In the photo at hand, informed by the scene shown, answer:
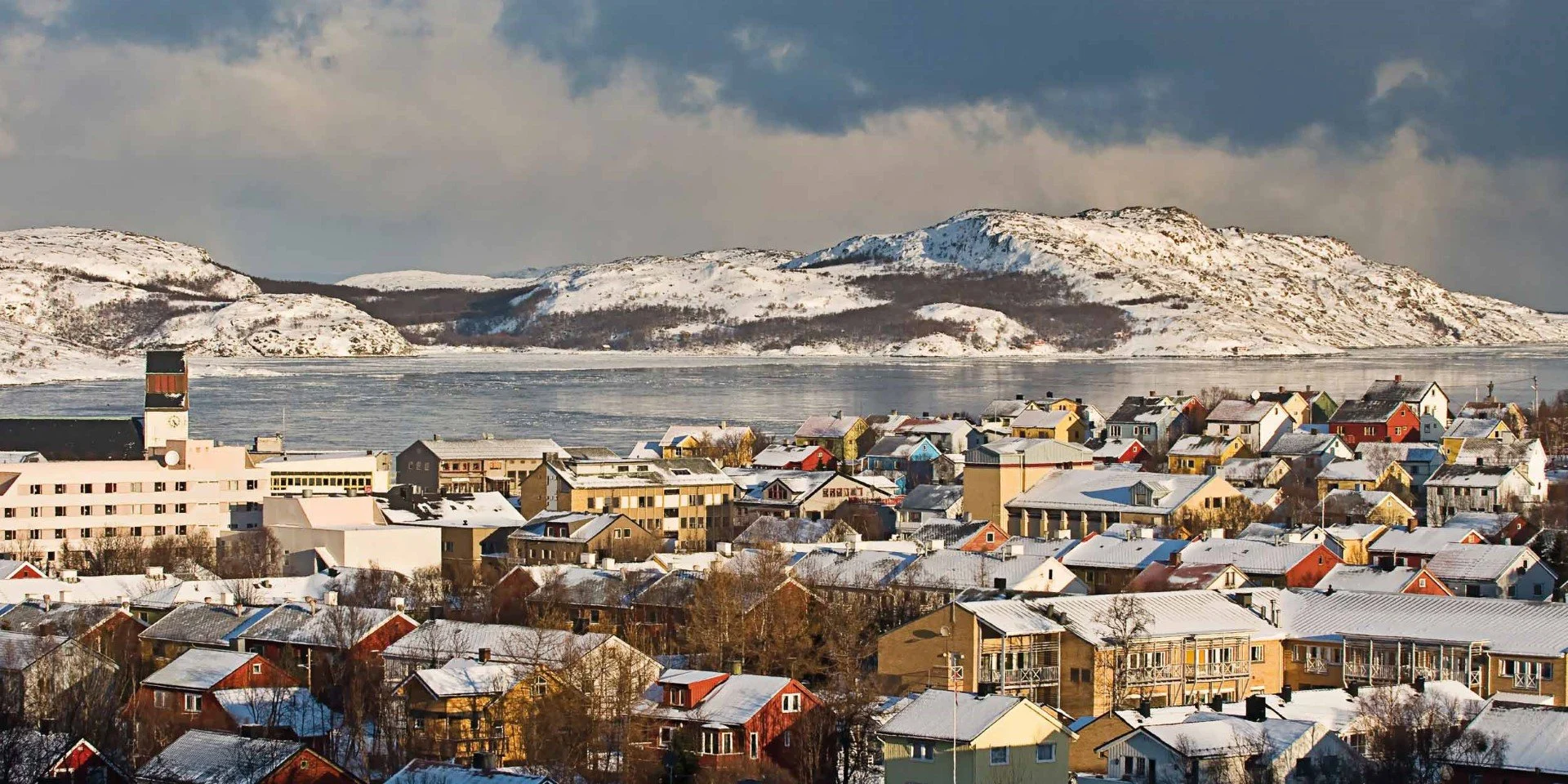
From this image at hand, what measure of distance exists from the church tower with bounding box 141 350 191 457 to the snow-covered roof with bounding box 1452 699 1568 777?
28.8m

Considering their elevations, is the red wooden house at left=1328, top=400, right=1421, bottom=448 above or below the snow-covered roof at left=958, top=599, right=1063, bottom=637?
above

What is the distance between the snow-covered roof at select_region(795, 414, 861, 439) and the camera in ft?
170

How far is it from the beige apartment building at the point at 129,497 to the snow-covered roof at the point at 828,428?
1704cm

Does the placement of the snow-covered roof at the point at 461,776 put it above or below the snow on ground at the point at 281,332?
below

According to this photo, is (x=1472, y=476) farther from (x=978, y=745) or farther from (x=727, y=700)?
(x=978, y=745)

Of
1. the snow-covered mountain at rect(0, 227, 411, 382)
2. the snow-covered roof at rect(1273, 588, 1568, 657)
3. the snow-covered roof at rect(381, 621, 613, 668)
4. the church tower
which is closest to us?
the snow-covered roof at rect(381, 621, 613, 668)

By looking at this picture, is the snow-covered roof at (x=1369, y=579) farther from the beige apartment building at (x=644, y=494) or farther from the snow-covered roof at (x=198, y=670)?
the beige apartment building at (x=644, y=494)

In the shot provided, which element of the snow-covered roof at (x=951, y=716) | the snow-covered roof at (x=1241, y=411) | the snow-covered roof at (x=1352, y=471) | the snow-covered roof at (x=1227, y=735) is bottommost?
the snow-covered roof at (x=1227, y=735)

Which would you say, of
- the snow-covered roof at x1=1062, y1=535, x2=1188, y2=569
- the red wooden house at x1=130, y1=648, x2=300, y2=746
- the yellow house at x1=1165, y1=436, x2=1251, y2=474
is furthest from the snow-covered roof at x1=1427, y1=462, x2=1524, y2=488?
the red wooden house at x1=130, y1=648, x2=300, y2=746

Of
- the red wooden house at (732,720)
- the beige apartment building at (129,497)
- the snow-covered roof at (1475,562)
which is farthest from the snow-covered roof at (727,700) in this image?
the beige apartment building at (129,497)

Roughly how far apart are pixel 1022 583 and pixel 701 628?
4.86m

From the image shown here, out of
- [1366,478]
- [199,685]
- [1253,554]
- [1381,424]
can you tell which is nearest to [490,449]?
[1366,478]

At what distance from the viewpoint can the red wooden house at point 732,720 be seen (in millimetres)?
16781

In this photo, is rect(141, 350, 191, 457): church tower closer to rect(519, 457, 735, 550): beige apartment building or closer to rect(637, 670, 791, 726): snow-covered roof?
rect(519, 457, 735, 550): beige apartment building
